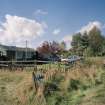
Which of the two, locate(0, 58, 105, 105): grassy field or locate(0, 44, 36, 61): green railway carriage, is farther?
locate(0, 44, 36, 61): green railway carriage

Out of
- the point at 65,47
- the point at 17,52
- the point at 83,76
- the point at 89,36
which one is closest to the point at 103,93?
the point at 83,76

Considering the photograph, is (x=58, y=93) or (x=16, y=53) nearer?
(x=58, y=93)

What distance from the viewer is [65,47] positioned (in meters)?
84.5

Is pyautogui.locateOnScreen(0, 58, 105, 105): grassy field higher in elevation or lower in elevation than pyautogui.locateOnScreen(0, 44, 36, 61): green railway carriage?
lower

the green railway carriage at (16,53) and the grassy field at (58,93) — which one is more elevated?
the green railway carriage at (16,53)

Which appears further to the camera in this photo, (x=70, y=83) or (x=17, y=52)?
(x=17, y=52)

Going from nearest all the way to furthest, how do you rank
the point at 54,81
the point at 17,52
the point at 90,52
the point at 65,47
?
the point at 54,81 < the point at 17,52 < the point at 90,52 < the point at 65,47

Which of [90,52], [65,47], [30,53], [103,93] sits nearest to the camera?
[103,93]

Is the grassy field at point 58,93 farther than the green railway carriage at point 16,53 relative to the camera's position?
No

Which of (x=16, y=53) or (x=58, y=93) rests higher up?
(x=16, y=53)

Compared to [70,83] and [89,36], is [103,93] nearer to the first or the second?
[70,83]

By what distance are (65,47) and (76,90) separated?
7421 cm

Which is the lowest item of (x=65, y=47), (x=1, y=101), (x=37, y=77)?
(x=1, y=101)

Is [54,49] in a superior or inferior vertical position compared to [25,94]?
superior
